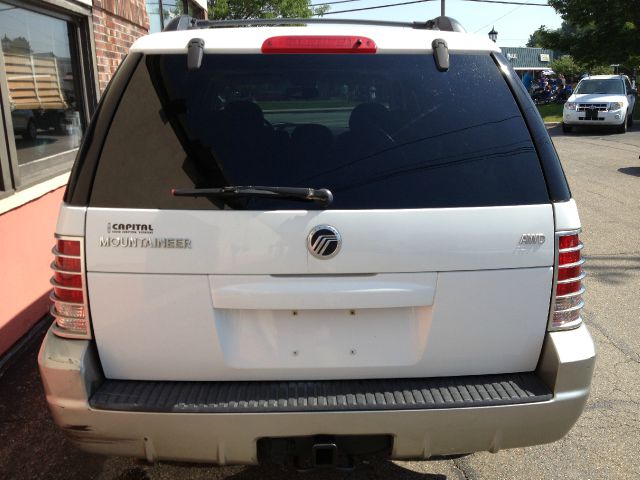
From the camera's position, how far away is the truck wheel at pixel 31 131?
5.32 metres

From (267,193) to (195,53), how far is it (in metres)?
0.58

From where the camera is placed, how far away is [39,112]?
18.6 ft

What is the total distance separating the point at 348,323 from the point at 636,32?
26.2m

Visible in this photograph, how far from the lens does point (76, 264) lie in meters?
2.13

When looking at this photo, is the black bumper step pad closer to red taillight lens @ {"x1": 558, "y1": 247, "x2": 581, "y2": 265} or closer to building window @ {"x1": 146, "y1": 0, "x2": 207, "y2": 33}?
red taillight lens @ {"x1": 558, "y1": 247, "x2": 581, "y2": 265}

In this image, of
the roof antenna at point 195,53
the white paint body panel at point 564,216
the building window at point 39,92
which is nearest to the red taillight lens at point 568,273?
the white paint body panel at point 564,216

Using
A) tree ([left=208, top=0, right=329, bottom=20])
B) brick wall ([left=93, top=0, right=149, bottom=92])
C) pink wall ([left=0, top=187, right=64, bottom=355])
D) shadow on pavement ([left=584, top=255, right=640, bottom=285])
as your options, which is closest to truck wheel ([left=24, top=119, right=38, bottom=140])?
pink wall ([left=0, top=187, right=64, bottom=355])

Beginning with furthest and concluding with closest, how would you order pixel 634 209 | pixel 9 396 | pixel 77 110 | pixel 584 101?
pixel 584 101 < pixel 634 209 < pixel 77 110 < pixel 9 396

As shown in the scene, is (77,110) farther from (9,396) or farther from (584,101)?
(584,101)

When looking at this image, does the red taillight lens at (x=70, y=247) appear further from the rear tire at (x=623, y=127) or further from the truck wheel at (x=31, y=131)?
the rear tire at (x=623, y=127)

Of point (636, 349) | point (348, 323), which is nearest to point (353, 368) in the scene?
point (348, 323)

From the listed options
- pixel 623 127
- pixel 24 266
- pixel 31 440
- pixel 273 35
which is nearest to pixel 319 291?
pixel 273 35

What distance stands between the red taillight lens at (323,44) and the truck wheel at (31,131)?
387 cm

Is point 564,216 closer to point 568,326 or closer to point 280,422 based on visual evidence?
point 568,326
